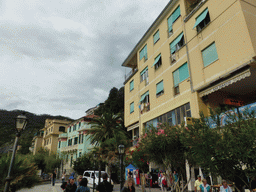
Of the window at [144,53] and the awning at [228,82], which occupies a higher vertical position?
the window at [144,53]

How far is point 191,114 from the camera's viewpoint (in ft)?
48.9

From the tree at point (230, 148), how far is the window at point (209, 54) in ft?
29.4

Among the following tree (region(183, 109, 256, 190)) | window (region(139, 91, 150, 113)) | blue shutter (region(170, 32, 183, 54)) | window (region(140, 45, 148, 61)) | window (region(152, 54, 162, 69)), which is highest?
window (region(140, 45, 148, 61))

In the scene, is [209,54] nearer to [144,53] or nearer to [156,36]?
[156,36]

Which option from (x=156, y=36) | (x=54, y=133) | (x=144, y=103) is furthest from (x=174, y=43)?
(x=54, y=133)

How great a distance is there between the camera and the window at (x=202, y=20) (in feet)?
49.2

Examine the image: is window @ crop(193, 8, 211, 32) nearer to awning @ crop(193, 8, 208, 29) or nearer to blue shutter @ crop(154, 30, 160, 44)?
awning @ crop(193, 8, 208, 29)

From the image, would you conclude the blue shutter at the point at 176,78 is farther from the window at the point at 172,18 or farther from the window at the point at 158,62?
the window at the point at 172,18

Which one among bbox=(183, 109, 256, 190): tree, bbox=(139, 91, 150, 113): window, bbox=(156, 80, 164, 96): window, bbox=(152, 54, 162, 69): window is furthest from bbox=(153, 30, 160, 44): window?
bbox=(183, 109, 256, 190): tree

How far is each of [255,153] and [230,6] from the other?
38.7 feet

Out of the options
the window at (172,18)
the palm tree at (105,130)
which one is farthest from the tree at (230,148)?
the palm tree at (105,130)

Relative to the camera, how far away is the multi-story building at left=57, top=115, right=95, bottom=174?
40.9 meters

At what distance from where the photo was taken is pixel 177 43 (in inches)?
725

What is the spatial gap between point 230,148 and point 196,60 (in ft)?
37.2
